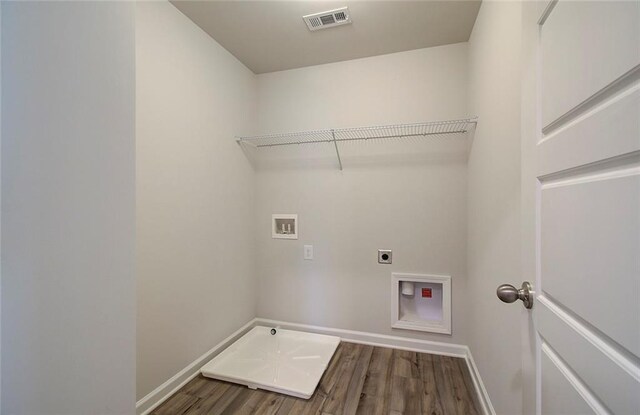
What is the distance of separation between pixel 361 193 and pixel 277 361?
1482 millimetres

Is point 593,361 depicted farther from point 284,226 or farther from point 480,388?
point 284,226

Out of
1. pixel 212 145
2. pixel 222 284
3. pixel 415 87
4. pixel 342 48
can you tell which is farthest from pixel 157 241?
pixel 415 87

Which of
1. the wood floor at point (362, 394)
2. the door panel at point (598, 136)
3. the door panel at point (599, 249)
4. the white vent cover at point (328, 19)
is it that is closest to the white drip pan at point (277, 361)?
the wood floor at point (362, 394)

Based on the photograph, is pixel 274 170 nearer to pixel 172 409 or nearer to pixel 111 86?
pixel 111 86

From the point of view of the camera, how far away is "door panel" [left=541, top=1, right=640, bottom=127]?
16.0 inches

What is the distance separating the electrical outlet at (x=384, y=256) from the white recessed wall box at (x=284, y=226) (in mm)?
784

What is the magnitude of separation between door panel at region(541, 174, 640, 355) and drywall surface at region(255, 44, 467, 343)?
56.1 inches

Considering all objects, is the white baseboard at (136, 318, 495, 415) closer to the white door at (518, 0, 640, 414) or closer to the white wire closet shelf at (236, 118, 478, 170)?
the white door at (518, 0, 640, 414)

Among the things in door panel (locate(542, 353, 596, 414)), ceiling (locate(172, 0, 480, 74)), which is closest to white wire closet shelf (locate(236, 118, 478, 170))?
ceiling (locate(172, 0, 480, 74))

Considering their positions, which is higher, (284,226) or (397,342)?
(284,226)

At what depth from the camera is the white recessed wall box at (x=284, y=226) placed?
2342mm

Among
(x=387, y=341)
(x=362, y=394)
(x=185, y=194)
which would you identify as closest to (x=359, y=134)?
(x=185, y=194)

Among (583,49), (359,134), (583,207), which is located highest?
(359,134)

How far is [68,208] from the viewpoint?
23.7 inches
